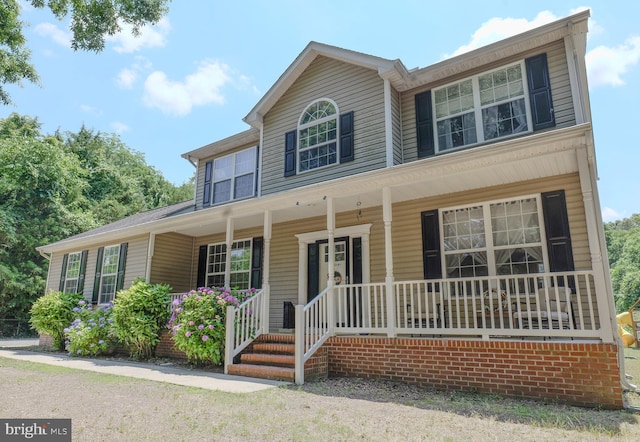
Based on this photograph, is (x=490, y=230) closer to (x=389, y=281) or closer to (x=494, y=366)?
(x=389, y=281)

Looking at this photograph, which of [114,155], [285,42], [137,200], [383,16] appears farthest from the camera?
[114,155]

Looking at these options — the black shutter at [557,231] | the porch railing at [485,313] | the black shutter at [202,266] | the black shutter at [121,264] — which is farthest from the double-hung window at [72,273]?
the black shutter at [557,231]

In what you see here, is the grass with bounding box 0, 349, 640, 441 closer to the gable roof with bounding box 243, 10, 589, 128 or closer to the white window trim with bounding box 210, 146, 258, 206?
the gable roof with bounding box 243, 10, 589, 128

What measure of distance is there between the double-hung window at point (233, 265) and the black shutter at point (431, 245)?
4650mm

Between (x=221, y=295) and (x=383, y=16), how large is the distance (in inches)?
284

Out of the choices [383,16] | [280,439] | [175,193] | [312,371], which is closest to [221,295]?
[312,371]

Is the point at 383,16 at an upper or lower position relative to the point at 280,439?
upper

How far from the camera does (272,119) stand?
35.3ft

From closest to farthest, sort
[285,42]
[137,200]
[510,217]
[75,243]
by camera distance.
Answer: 1. [510,217]
2. [285,42]
3. [75,243]
4. [137,200]

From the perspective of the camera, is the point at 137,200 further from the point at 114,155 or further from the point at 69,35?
the point at 69,35

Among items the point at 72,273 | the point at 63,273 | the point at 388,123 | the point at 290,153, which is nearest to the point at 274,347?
the point at 290,153

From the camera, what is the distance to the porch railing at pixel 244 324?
7.26m

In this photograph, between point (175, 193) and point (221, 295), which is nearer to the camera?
point (221, 295)

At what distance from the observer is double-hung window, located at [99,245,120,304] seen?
12.2 metres
